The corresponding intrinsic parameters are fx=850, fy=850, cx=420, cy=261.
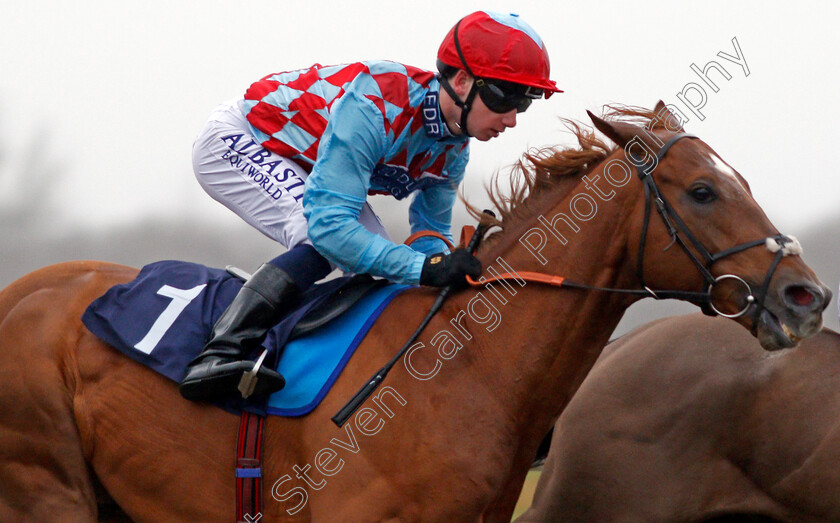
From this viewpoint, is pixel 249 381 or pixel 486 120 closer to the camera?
pixel 249 381

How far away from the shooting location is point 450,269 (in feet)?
8.30

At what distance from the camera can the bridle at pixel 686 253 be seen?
87.4 inches

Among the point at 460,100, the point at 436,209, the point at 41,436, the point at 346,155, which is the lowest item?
the point at 41,436

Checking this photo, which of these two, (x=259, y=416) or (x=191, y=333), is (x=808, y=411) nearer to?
(x=259, y=416)

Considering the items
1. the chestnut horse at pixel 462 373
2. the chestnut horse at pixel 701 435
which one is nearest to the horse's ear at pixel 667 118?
the chestnut horse at pixel 462 373

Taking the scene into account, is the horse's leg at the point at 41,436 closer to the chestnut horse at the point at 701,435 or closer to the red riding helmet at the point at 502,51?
the red riding helmet at the point at 502,51

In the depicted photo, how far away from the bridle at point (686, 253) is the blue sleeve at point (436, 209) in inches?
25.3

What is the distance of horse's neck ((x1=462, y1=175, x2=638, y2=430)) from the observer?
246cm

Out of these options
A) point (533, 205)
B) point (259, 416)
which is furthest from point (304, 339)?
point (533, 205)

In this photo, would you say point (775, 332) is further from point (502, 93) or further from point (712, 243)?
point (502, 93)

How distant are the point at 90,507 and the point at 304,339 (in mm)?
914

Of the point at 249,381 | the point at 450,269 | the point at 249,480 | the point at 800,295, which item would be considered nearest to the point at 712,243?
the point at 800,295

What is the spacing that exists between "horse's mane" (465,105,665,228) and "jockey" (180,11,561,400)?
156 mm

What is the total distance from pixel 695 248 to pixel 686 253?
0.09ft
